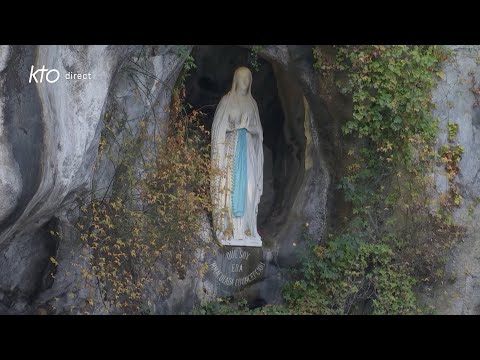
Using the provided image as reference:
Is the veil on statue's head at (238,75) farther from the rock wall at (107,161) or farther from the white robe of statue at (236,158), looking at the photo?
the rock wall at (107,161)

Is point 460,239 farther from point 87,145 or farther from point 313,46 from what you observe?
point 87,145

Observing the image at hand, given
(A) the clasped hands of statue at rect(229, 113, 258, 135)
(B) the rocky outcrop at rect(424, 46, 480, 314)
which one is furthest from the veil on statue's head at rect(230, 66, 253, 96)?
(B) the rocky outcrop at rect(424, 46, 480, 314)

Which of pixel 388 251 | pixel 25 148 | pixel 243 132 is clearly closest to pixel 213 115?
pixel 243 132

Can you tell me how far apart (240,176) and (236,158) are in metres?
0.18

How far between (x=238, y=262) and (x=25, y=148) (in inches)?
120

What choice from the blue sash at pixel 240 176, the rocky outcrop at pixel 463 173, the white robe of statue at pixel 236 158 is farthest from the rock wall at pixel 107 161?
the blue sash at pixel 240 176

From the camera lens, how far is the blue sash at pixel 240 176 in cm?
1070

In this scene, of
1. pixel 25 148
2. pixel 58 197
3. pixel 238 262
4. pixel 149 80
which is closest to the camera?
pixel 25 148

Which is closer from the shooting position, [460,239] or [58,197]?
[58,197]

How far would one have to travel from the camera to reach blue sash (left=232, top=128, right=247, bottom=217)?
35.1 ft

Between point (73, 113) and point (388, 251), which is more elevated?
point (73, 113)

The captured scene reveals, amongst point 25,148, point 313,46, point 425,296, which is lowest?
point 425,296

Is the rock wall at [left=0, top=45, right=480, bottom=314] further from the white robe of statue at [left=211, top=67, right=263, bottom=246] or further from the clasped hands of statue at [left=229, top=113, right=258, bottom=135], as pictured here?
the clasped hands of statue at [left=229, top=113, right=258, bottom=135]

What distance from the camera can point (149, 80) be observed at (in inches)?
393
